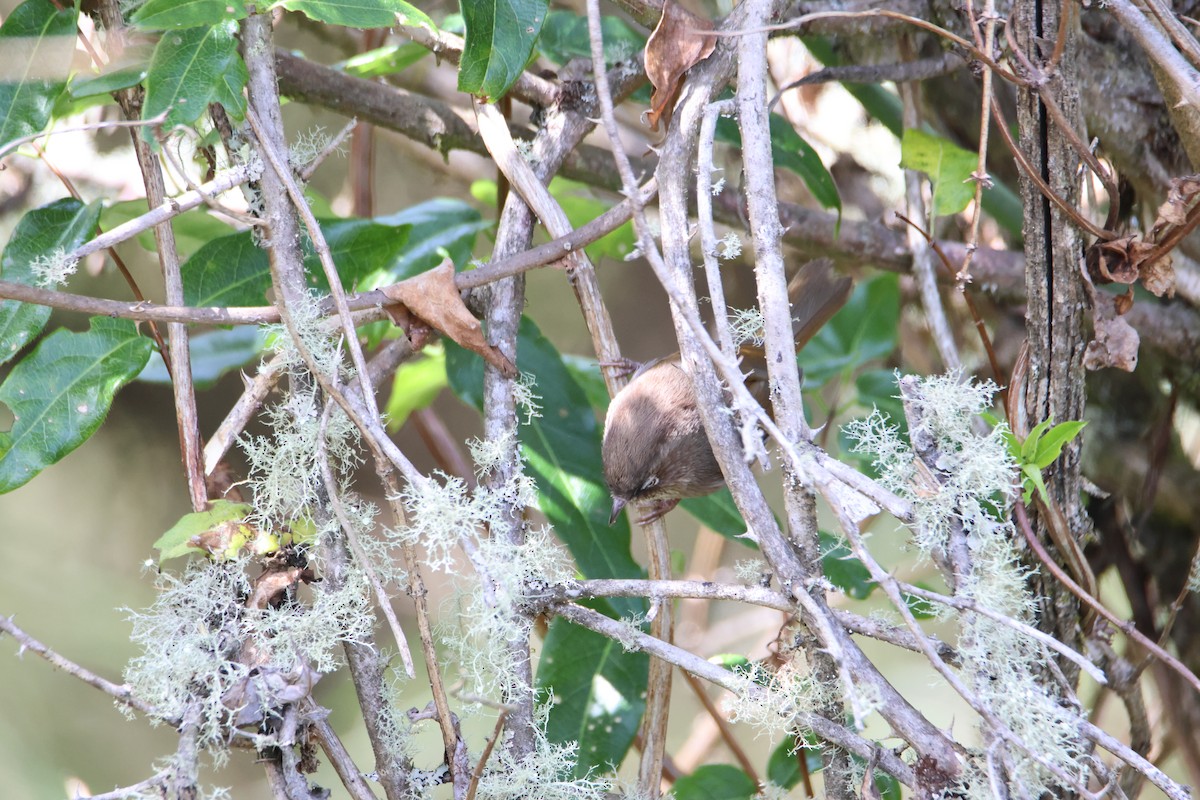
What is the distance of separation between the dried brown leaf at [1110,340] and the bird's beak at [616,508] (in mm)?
1131

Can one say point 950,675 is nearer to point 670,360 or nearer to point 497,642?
point 497,642

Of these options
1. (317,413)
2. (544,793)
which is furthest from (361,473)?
(544,793)

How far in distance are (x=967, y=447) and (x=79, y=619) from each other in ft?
11.0

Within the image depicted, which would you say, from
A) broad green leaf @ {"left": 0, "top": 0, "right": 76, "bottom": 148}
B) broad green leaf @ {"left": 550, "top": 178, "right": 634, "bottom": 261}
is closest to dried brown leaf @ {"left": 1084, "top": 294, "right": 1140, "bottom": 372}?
broad green leaf @ {"left": 550, "top": 178, "right": 634, "bottom": 261}

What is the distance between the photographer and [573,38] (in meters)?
2.79

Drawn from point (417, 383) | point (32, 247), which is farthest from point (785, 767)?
point (32, 247)

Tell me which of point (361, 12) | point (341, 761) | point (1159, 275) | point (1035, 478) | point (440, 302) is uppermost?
point (361, 12)

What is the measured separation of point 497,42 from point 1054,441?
125 cm

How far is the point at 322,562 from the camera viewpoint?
178 cm

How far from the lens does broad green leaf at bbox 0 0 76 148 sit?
1847 millimetres

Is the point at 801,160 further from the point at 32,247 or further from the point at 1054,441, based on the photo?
the point at 32,247

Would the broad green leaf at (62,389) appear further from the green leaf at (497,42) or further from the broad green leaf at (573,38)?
the broad green leaf at (573,38)

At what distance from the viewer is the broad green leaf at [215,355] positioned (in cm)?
290

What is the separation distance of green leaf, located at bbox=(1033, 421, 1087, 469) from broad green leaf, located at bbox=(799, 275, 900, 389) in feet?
5.12
